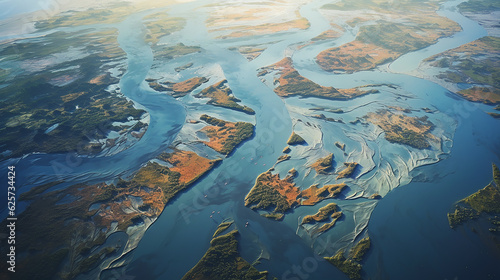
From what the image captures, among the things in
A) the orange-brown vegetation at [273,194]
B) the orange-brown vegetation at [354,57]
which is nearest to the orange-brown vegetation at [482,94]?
the orange-brown vegetation at [354,57]

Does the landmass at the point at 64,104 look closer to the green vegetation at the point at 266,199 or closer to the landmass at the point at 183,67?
the landmass at the point at 183,67

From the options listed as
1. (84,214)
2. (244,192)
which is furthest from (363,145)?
(84,214)

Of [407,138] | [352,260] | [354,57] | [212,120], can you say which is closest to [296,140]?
[212,120]

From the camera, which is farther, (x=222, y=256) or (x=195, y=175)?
(x=195, y=175)

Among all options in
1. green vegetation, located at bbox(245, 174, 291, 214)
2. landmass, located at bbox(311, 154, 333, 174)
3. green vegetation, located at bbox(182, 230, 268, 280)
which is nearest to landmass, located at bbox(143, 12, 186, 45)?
green vegetation, located at bbox(245, 174, 291, 214)

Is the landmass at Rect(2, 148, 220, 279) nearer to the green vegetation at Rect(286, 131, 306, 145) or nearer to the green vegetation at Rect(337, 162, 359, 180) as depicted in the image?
the green vegetation at Rect(286, 131, 306, 145)

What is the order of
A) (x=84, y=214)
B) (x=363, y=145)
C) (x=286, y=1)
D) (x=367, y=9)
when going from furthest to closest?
(x=286, y=1)
(x=367, y=9)
(x=363, y=145)
(x=84, y=214)

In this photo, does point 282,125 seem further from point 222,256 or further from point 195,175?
point 222,256

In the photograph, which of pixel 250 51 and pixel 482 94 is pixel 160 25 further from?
pixel 482 94
